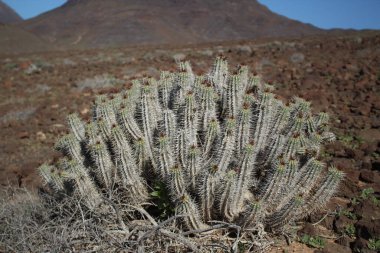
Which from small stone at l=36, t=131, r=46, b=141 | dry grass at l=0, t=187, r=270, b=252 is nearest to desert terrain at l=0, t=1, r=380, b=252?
small stone at l=36, t=131, r=46, b=141

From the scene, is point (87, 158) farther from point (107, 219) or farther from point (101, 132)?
point (107, 219)

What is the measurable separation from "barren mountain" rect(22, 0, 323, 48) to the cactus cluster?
3169 inches

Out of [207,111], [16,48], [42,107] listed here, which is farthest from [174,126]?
[16,48]

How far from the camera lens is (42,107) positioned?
1129 cm

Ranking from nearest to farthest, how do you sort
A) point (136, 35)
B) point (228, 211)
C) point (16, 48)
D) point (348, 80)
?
point (228, 211), point (348, 80), point (16, 48), point (136, 35)

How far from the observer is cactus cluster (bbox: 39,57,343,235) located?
3549mm

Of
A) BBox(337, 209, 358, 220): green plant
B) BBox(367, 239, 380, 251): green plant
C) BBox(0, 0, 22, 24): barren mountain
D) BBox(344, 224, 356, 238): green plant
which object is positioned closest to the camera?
BBox(367, 239, 380, 251): green plant

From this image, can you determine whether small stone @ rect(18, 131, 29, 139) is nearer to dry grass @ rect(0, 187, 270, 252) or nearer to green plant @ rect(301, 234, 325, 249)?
dry grass @ rect(0, 187, 270, 252)

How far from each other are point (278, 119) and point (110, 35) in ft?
293

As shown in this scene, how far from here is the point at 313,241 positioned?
386cm

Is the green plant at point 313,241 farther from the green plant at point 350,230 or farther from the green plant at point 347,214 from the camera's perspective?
the green plant at point 347,214

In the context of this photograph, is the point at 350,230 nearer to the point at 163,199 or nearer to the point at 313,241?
the point at 313,241

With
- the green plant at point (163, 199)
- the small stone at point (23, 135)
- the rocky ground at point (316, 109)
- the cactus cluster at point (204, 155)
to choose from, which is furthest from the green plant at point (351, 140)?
the small stone at point (23, 135)

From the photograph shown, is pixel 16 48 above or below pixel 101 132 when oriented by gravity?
below
